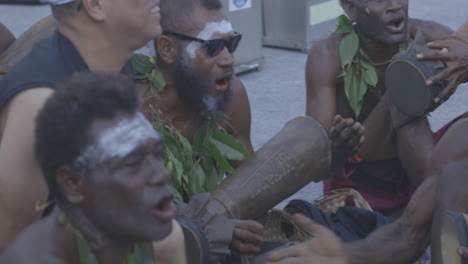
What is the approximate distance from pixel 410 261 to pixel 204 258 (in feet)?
2.64

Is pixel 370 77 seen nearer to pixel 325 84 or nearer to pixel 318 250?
pixel 325 84

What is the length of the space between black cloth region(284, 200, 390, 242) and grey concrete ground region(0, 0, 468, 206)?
4.09ft

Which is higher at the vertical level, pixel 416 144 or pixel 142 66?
pixel 142 66

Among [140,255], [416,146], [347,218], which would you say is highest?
[140,255]

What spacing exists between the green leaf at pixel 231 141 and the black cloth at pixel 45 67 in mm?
927

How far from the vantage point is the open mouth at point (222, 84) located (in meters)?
3.61

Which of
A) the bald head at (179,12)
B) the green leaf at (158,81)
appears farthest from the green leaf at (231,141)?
the bald head at (179,12)

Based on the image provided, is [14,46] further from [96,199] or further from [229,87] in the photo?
[96,199]

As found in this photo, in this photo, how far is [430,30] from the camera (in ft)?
14.5

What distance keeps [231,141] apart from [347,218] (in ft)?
1.99

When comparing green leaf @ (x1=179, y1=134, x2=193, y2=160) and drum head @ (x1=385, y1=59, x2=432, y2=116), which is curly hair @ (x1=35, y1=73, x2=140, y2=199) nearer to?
green leaf @ (x1=179, y1=134, x2=193, y2=160)

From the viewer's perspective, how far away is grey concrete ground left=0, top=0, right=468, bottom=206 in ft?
20.3

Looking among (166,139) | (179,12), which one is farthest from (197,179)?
(179,12)

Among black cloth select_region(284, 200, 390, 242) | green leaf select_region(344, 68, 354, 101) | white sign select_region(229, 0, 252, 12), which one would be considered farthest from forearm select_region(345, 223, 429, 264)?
white sign select_region(229, 0, 252, 12)
